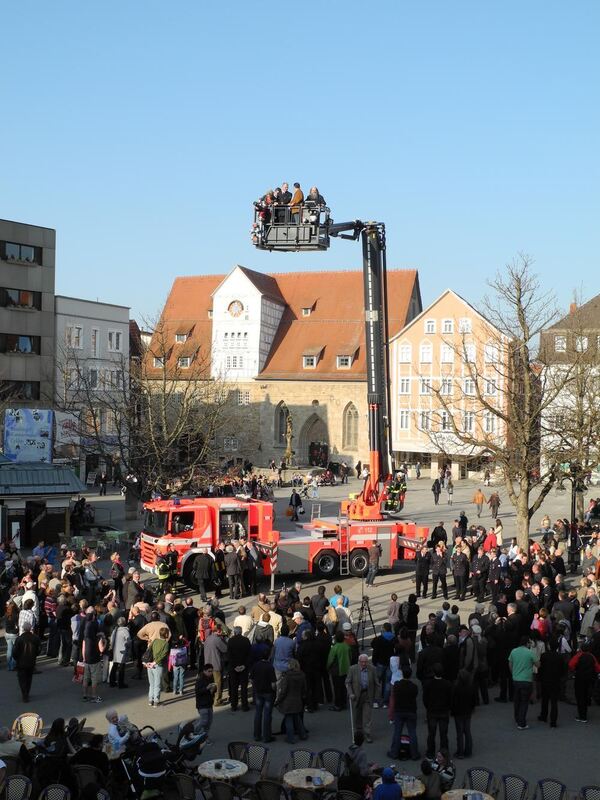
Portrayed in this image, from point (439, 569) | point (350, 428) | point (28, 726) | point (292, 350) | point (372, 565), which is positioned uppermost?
point (292, 350)

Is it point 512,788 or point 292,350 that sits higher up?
point 292,350

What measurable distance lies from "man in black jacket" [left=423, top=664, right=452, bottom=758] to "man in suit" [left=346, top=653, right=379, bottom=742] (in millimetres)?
1052

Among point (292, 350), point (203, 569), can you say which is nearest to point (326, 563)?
point (203, 569)

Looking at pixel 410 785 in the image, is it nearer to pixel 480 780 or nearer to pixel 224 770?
pixel 480 780

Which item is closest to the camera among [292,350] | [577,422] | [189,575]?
[189,575]

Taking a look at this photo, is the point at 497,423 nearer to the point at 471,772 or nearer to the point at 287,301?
the point at 287,301

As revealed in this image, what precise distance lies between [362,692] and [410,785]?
11.8 ft

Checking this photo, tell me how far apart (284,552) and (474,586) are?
554 centimetres

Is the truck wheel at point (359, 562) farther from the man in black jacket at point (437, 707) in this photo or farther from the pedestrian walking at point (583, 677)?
the man in black jacket at point (437, 707)

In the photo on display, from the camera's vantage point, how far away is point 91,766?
10.3 metres

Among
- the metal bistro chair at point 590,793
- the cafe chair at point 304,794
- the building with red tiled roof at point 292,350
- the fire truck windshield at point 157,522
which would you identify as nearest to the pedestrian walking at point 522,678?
the metal bistro chair at point 590,793

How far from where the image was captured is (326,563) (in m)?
27.2

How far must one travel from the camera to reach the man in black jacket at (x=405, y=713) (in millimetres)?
13086

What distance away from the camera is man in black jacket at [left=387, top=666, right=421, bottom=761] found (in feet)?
42.9
